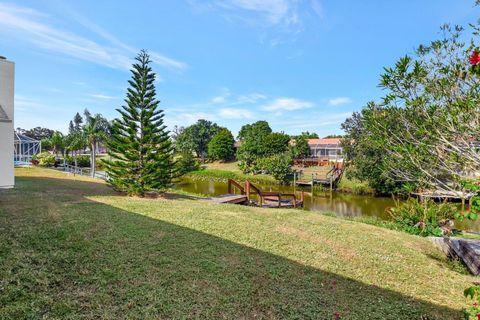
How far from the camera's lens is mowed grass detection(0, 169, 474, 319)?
2.73m

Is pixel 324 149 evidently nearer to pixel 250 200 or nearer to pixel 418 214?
pixel 250 200

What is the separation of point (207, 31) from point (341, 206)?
13.4 metres

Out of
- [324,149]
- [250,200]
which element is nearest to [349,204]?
[250,200]

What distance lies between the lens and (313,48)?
12703 millimetres

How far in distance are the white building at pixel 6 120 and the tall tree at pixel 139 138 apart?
437 centimetres

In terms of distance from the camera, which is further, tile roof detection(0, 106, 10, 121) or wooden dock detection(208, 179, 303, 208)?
wooden dock detection(208, 179, 303, 208)

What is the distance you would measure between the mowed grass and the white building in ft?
2.76

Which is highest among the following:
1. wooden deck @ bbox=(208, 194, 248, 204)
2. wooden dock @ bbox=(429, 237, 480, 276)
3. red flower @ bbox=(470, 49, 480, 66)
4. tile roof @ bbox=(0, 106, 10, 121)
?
tile roof @ bbox=(0, 106, 10, 121)

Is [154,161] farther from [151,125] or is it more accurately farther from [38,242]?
[38,242]

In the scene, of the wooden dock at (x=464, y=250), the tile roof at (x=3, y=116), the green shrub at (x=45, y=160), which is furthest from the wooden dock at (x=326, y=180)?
the green shrub at (x=45, y=160)

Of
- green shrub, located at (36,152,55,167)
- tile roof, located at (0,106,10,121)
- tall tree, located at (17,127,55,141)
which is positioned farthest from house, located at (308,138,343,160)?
tall tree, located at (17,127,55,141)

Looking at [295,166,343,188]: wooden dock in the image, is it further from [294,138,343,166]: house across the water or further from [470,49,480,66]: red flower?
[470,49,480,66]: red flower

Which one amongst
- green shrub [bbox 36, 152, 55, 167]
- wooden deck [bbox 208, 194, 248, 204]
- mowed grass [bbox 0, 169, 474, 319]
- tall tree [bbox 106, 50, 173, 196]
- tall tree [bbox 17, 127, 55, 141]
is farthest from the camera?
tall tree [bbox 17, 127, 55, 141]

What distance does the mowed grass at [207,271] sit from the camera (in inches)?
108
